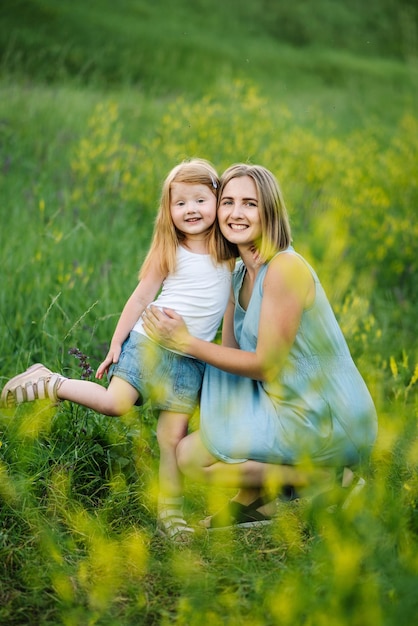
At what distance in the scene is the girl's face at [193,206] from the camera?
2957 millimetres

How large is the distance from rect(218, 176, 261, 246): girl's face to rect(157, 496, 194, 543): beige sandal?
1.03m

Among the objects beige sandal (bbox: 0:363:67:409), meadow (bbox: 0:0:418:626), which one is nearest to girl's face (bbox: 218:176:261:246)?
meadow (bbox: 0:0:418:626)

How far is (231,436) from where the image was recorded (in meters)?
2.79

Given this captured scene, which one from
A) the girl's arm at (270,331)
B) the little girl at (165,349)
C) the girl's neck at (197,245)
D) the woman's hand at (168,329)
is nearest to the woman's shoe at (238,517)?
the little girl at (165,349)

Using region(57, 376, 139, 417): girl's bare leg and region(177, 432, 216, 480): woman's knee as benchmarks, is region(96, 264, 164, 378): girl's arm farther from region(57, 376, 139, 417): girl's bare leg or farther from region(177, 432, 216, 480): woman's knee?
region(177, 432, 216, 480): woman's knee

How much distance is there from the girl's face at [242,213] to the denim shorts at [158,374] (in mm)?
514

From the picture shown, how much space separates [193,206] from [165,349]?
57cm

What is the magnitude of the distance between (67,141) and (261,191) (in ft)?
13.8

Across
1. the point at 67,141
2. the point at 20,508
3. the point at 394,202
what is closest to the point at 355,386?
the point at 20,508

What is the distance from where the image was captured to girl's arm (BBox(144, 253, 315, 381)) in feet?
9.12

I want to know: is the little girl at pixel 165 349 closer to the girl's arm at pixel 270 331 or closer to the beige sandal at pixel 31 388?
the beige sandal at pixel 31 388

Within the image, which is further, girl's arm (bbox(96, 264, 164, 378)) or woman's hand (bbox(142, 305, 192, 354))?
girl's arm (bbox(96, 264, 164, 378))

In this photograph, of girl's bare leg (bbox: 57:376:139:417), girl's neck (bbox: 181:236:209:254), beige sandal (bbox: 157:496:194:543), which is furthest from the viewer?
girl's neck (bbox: 181:236:209:254)

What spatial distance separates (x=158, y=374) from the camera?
9.55 ft
